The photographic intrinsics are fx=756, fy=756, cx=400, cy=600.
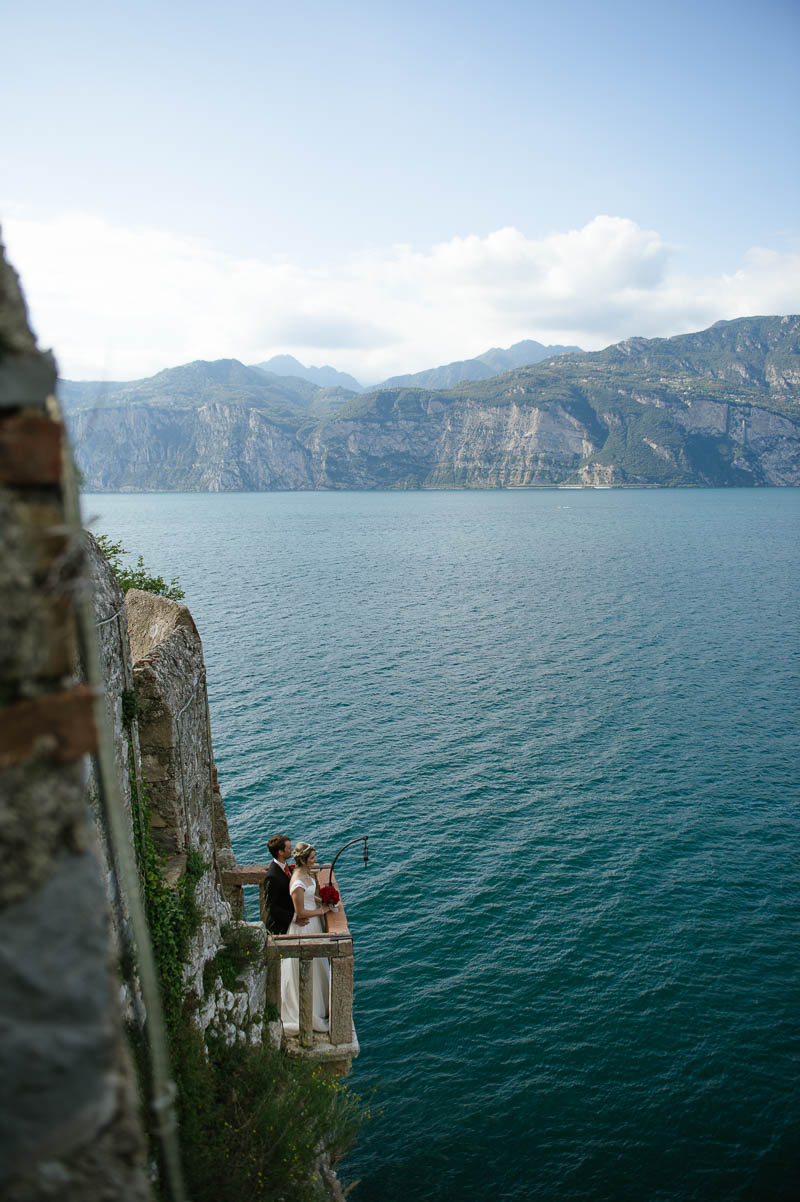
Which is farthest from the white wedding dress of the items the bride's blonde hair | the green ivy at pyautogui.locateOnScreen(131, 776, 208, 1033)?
the green ivy at pyautogui.locateOnScreen(131, 776, 208, 1033)

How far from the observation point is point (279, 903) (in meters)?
13.7

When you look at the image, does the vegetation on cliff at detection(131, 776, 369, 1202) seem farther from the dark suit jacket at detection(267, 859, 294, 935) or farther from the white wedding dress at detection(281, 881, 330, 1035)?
the dark suit jacket at detection(267, 859, 294, 935)

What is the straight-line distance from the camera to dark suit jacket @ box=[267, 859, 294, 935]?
44.2 feet

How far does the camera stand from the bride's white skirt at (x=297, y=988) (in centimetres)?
1348

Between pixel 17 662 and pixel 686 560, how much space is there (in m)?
95.1

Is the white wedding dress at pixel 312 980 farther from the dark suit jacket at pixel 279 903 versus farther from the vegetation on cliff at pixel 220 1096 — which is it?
the vegetation on cliff at pixel 220 1096

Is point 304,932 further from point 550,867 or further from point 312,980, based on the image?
point 550,867

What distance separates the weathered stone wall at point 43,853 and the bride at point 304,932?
11.0 metres

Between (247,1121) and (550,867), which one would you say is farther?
(550,867)

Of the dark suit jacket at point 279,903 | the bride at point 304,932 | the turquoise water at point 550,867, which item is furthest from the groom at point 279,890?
the turquoise water at point 550,867

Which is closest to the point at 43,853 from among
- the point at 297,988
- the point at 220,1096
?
the point at 220,1096

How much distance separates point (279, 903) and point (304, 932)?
2.34 ft

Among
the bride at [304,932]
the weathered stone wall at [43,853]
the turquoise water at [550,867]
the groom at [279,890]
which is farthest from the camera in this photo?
the turquoise water at [550,867]

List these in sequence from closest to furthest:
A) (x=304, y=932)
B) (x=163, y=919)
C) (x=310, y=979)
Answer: (x=163, y=919) < (x=304, y=932) < (x=310, y=979)
